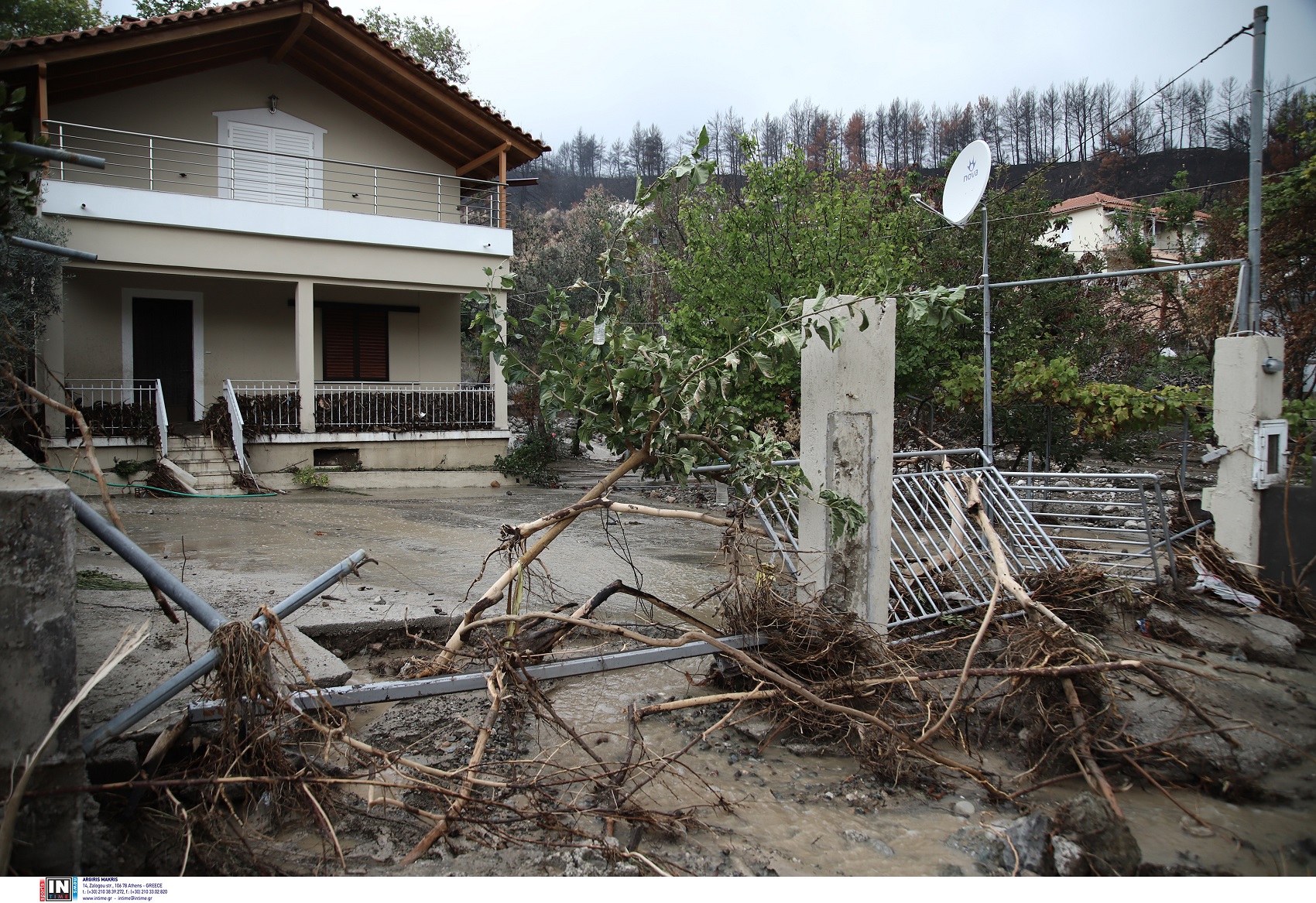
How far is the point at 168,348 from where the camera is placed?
1360cm

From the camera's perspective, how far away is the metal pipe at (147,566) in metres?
2.84

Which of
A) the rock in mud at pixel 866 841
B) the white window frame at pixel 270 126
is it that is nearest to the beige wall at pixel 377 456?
the white window frame at pixel 270 126

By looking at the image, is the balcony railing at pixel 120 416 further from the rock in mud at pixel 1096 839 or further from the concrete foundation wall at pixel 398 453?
the rock in mud at pixel 1096 839

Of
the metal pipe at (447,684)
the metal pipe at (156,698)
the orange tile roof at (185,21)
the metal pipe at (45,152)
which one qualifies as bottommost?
the metal pipe at (447,684)

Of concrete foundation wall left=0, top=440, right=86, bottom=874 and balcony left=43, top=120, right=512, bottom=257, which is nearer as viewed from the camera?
concrete foundation wall left=0, top=440, right=86, bottom=874

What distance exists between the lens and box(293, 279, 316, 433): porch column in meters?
12.8

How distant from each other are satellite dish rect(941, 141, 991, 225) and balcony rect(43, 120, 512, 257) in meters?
8.85

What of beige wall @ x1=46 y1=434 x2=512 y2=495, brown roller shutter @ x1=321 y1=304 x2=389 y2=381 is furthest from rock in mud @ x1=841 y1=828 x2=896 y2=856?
brown roller shutter @ x1=321 y1=304 x2=389 y2=381

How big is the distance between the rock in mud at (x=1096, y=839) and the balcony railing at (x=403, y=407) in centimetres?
1235

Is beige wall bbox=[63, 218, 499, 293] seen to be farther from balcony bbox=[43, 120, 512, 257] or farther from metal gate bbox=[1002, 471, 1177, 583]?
metal gate bbox=[1002, 471, 1177, 583]

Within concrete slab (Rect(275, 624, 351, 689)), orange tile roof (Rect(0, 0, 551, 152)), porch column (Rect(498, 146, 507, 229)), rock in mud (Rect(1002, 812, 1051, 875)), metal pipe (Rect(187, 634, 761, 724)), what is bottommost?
rock in mud (Rect(1002, 812, 1051, 875))

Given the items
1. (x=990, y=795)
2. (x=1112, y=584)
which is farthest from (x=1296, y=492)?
(x=990, y=795)

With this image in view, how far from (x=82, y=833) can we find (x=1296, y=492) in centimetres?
798

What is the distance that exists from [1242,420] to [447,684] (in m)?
6.67
